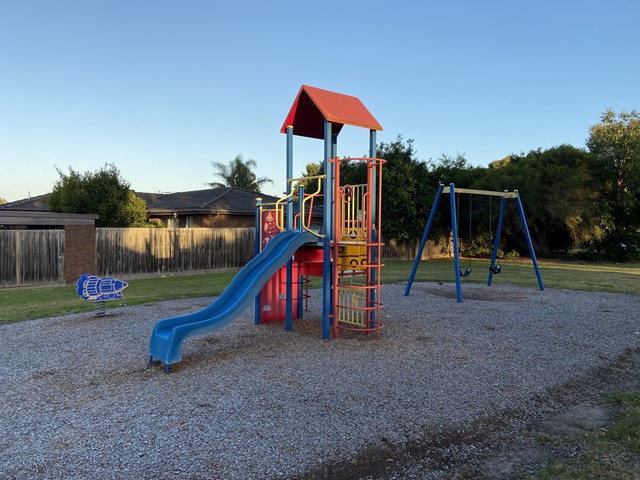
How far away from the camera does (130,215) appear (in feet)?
70.3

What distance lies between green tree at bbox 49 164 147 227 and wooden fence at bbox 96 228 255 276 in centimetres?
386

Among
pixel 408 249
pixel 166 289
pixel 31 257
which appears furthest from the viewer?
pixel 408 249

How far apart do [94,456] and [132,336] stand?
14.3 ft

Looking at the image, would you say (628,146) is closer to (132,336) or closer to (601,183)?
(601,183)

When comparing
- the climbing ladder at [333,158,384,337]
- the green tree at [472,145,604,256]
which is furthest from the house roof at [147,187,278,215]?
the climbing ladder at [333,158,384,337]

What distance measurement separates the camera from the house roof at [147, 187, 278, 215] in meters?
23.9

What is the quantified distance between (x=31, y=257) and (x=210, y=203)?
10.5m

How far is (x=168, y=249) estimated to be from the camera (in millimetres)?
18750

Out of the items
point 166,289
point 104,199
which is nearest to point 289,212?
point 166,289

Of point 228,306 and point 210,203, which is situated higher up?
point 210,203

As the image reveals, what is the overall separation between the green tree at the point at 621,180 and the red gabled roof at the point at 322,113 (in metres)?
24.9

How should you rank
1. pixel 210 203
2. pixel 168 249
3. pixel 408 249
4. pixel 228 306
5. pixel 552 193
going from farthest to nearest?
pixel 408 249 → pixel 552 193 → pixel 210 203 → pixel 168 249 → pixel 228 306

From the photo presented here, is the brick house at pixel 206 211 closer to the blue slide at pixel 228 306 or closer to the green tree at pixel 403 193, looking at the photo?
the green tree at pixel 403 193

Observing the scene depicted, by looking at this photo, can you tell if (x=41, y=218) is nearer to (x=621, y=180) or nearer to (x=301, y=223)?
(x=301, y=223)
